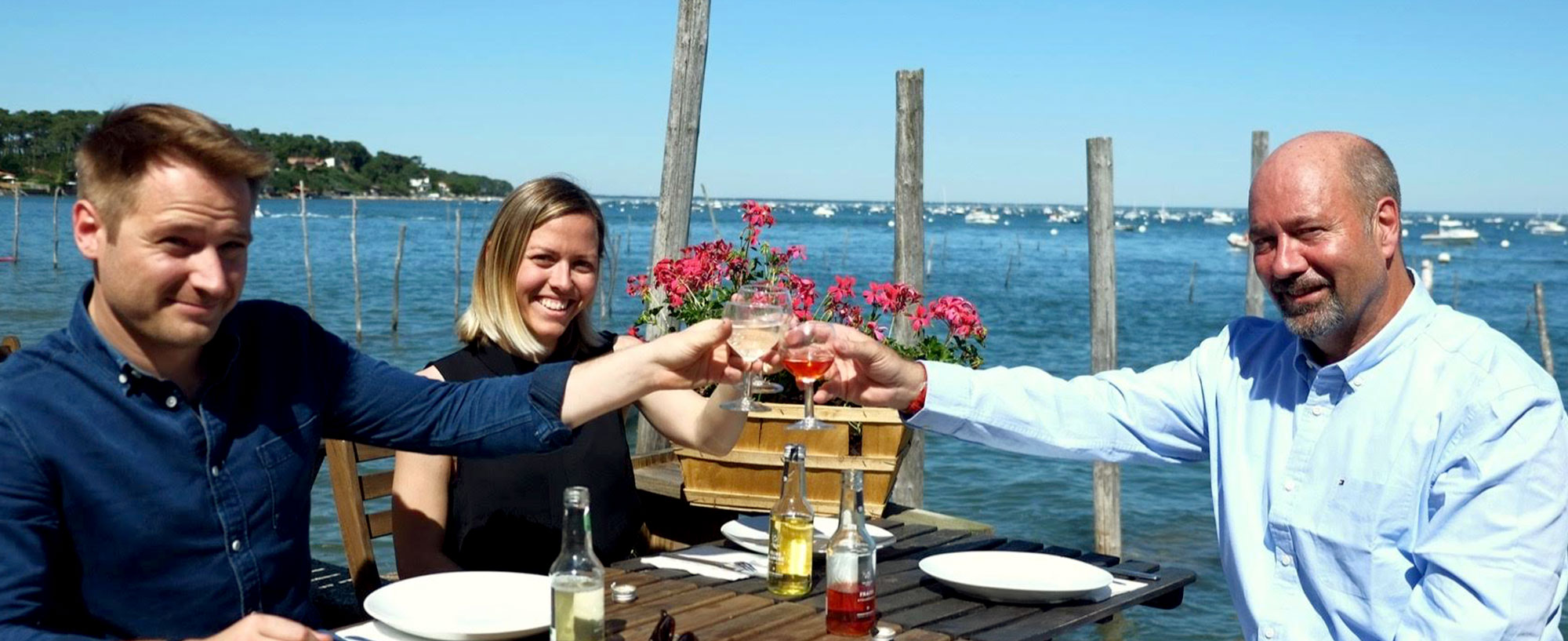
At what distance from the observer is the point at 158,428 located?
1940 millimetres

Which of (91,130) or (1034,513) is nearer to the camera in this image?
(91,130)

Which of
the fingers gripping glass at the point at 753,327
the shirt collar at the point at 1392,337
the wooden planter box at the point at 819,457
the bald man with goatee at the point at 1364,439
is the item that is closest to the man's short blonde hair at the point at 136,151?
the fingers gripping glass at the point at 753,327

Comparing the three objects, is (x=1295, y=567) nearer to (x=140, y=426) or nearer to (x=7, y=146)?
(x=140, y=426)

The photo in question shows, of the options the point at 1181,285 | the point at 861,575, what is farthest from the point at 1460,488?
the point at 1181,285

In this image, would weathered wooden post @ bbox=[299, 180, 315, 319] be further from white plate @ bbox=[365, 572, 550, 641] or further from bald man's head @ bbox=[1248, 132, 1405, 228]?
bald man's head @ bbox=[1248, 132, 1405, 228]

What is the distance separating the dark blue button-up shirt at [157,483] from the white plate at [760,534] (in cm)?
90

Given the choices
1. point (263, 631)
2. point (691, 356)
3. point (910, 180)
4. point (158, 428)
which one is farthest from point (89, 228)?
point (910, 180)

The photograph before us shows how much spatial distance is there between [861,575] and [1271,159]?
→ 3.74 feet

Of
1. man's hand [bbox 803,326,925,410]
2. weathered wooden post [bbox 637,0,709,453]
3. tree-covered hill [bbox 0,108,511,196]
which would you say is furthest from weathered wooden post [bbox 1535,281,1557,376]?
tree-covered hill [bbox 0,108,511,196]

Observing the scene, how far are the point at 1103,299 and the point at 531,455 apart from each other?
4.93 metres

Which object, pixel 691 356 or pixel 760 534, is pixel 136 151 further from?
pixel 760 534

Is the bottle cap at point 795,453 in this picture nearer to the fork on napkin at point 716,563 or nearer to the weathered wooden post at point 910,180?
the fork on napkin at point 716,563

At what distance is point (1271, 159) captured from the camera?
2.52 m

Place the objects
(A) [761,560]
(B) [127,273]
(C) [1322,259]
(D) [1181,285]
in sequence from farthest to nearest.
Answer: (D) [1181,285] → (A) [761,560] → (C) [1322,259] → (B) [127,273]
